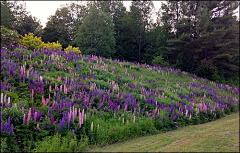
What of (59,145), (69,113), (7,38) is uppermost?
(7,38)

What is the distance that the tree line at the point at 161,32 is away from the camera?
2514 cm

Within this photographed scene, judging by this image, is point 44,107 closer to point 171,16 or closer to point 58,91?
point 58,91

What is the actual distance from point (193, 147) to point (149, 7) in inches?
1604

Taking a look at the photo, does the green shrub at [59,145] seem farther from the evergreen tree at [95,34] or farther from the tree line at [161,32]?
the evergreen tree at [95,34]

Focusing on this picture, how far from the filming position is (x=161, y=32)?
35844 mm

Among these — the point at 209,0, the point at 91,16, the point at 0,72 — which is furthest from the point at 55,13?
the point at 0,72

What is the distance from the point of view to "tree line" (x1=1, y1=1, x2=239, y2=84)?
25141 mm

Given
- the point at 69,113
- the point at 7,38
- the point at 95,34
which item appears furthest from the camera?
the point at 95,34

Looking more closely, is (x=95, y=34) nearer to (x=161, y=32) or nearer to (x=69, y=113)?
(x=161, y=32)

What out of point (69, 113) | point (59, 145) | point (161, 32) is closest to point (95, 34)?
point (161, 32)

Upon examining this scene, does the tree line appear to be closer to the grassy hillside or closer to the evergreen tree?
the evergreen tree

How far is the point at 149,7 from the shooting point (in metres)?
40.1

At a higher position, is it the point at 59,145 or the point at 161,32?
the point at 161,32

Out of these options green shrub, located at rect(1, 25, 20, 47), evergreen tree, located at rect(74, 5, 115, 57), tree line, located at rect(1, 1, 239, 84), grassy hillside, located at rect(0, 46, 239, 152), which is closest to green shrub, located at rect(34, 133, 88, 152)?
grassy hillside, located at rect(0, 46, 239, 152)
